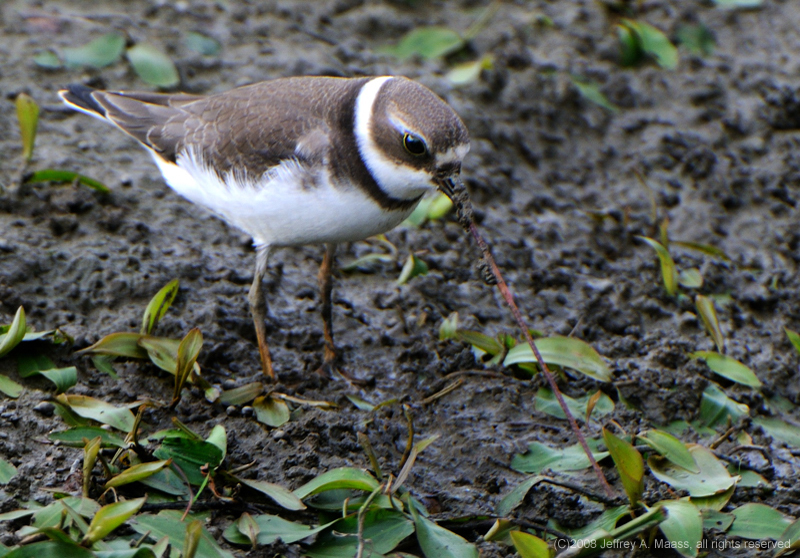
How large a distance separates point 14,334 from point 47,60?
3.22m

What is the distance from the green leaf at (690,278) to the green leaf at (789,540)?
2.26 meters

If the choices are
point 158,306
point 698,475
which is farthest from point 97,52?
point 698,475

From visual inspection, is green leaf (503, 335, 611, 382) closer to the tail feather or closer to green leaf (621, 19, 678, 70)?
the tail feather

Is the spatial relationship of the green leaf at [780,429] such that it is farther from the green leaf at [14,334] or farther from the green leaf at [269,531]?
the green leaf at [14,334]

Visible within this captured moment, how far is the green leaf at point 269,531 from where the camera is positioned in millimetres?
3414

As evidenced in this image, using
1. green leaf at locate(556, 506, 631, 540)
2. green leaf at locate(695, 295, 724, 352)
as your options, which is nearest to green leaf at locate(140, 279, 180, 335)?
green leaf at locate(556, 506, 631, 540)

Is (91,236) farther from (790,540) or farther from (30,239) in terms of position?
(790,540)

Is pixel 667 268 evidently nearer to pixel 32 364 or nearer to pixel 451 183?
pixel 451 183

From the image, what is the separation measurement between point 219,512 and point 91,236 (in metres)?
2.30

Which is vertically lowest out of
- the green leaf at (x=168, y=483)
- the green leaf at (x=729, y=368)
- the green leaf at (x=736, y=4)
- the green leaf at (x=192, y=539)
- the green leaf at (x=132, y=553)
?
the green leaf at (x=168, y=483)

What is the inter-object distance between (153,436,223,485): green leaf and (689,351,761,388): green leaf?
114 inches

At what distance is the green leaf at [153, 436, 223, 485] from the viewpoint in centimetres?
366

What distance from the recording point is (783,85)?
23.8 ft

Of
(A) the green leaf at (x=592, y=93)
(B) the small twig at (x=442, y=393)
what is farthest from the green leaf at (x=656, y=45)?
(B) the small twig at (x=442, y=393)
